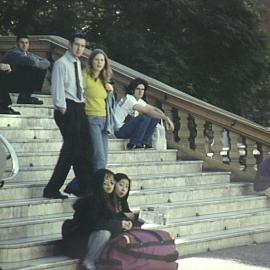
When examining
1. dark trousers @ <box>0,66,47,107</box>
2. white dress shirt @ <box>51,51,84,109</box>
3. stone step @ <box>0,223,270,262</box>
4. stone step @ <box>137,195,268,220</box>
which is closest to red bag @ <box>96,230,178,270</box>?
Result: stone step @ <box>0,223,270,262</box>

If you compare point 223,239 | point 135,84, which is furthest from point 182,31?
point 223,239

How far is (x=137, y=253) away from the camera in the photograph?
7.04 meters

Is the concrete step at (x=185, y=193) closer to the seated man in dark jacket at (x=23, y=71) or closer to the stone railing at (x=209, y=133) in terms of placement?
the stone railing at (x=209, y=133)

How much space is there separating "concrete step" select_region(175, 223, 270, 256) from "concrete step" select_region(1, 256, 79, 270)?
157cm

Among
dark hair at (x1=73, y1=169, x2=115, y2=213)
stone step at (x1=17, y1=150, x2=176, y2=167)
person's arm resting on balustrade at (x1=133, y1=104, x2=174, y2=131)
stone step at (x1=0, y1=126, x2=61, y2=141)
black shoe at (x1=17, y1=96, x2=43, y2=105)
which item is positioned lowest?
dark hair at (x1=73, y1=169, x2=115, y2=213)

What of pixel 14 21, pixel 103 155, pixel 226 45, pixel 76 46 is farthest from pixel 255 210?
pixel 14 21

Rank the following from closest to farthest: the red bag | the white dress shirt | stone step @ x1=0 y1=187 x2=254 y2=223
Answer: the red bag, stone step @ x1=0 y1=187 x2=254 y2=223, the white dress shirt

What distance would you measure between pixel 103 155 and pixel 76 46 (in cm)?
123

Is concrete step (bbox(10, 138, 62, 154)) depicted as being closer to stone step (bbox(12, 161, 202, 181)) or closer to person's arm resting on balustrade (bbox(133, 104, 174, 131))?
stone step (bbox(12, 161, 202, 181))

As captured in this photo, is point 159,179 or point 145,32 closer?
point 159,179

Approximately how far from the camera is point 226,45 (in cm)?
1594

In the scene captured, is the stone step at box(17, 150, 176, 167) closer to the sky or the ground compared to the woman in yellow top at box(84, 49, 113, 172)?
closer to the ground

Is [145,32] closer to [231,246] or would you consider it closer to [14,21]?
[14,21]

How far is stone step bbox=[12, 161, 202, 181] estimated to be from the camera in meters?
8.96
